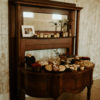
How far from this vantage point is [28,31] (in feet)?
9.32

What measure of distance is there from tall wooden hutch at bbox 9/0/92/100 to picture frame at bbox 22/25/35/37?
72 mm

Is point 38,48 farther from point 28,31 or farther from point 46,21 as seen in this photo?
point 46,21

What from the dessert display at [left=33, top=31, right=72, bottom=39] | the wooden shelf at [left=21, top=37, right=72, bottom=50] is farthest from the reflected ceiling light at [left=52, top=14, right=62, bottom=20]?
the wooden shelf at [left=21, top=37, right=72, bottom=50]

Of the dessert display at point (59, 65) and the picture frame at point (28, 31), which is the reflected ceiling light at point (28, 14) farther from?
the dessert display at point (59, 65)

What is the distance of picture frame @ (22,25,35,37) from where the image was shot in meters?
2.79

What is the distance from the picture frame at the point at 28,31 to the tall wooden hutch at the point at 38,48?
72 millimetres

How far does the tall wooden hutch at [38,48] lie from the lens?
2348 millimetres

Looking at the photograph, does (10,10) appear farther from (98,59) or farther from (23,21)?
(98,59)

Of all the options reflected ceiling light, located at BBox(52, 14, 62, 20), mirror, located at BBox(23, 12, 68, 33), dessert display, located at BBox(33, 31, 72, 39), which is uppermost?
reflected ceiling light, located at BBox(52, 14, 62, 20)

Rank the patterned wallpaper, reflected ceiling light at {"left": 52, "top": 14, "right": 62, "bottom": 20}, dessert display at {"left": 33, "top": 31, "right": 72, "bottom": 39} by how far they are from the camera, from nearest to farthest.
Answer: dessert display at {"left": 33, "top": 31, "right": 72, "bottom": 39}
reflected ceiling light at {"left": 52, "top": 14, "right": 62, "bottom": 20}
the patterned wallpaper

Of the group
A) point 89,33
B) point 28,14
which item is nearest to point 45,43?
point 28,14

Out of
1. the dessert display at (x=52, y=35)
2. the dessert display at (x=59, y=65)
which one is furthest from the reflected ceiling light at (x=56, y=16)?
the dessert display at (x=59, y=65)

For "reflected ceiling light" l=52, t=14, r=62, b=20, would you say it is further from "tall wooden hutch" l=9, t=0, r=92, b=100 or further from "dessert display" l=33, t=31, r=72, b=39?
"dessert display" l=33, t=31, r=72, b=39

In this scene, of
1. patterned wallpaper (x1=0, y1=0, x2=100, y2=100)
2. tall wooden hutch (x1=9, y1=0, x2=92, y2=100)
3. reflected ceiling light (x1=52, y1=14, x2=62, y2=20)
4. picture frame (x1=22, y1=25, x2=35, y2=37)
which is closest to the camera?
tall wooden hutch (x1=9, y1=0, x2=92, y2=100)
